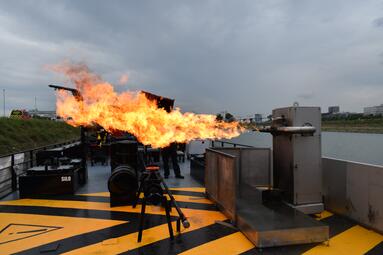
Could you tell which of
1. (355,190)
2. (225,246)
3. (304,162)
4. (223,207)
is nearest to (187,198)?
(223,207)

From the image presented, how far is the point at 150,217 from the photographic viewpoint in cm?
677

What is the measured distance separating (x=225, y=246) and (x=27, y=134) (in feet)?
155

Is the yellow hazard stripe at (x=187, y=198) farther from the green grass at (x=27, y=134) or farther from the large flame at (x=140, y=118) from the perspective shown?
the green grass at (x=27, y=134)

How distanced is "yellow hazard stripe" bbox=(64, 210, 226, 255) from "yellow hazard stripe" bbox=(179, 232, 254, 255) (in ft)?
2.45

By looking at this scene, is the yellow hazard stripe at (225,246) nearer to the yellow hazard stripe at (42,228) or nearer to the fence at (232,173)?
the fence at (232,173)

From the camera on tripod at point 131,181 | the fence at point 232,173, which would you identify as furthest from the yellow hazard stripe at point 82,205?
the fence at point 232,173

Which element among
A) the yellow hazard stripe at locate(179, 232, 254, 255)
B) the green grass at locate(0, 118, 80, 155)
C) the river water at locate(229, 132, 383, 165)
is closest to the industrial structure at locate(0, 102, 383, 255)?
the yellow hazard stripe at locate(179, 232, 254, 255)

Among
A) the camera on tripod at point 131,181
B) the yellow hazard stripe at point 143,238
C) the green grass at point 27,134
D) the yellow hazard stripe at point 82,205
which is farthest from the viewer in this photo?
the green grass at point 27,134

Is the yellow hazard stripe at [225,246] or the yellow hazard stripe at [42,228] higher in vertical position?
the yellow hazard stripe at [42,228]

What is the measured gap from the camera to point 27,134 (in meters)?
45.2

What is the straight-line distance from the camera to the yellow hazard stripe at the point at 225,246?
Result: 16.2 ft

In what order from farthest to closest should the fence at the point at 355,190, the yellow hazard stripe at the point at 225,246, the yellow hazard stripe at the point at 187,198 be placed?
the yellow hazard stripe at the point at 187,198, the fence at the point at 355,190, the yellow hazard stripe at the point at 225,246

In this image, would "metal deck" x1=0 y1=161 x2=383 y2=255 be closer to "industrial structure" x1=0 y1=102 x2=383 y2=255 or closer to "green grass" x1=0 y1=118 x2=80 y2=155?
"industrial structure" x1=0 y1=102 x2=383 y2=255

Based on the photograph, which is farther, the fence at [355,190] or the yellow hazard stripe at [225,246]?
the fence at [355,190]
